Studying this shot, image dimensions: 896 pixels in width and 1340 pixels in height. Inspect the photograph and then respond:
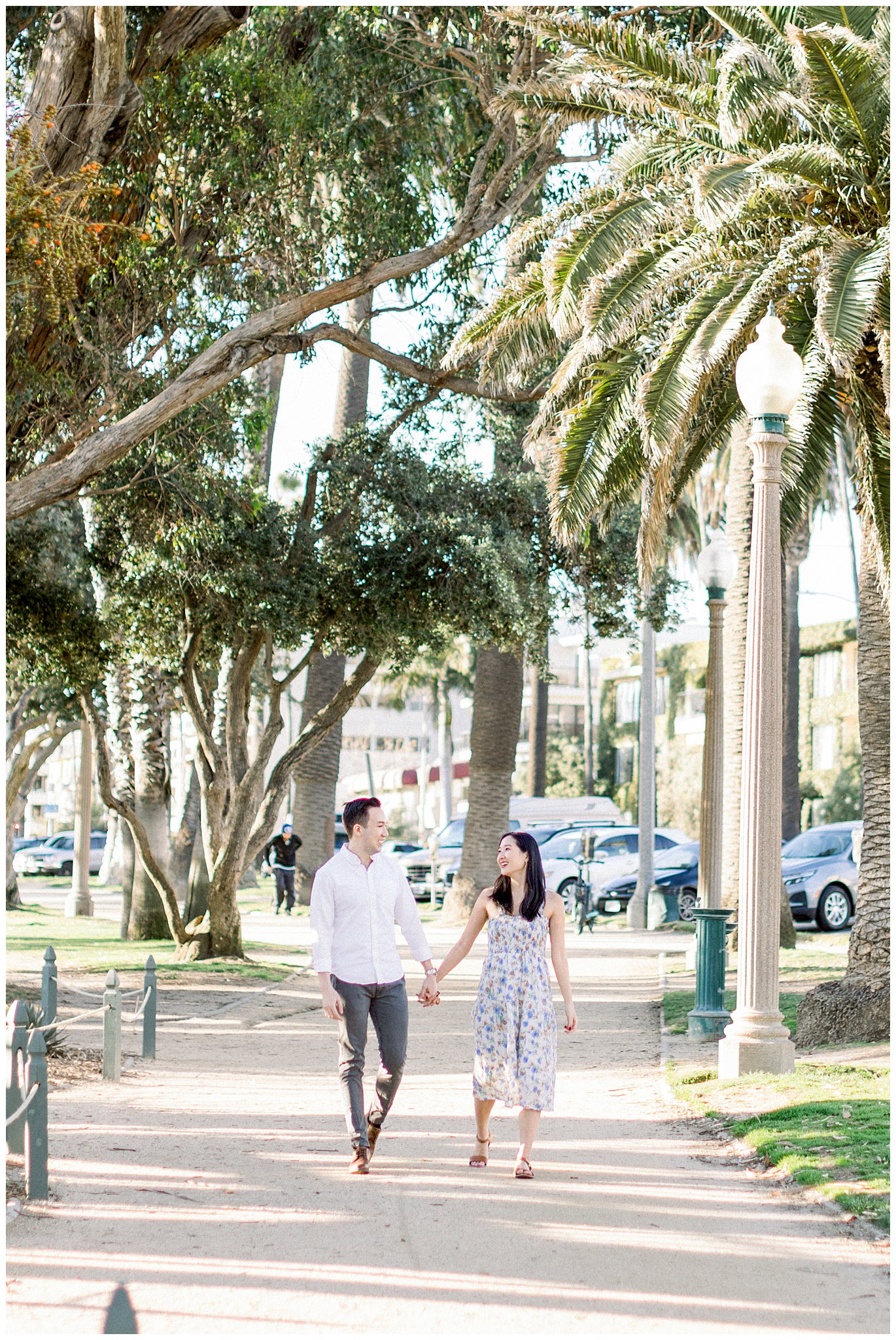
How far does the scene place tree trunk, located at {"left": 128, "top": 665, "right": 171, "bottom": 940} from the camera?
19594 millimetres

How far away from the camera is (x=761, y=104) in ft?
34.4

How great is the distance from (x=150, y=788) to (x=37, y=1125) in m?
14.7

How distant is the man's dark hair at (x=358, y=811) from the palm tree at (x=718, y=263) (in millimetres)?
4810

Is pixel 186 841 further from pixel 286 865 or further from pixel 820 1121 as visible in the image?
pixel 820 1121

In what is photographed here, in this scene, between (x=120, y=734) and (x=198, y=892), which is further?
(x=120, y=734)

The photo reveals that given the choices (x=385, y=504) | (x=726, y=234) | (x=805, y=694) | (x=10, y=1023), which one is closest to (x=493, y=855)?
(x=385, y=504)

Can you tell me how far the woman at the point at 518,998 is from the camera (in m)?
6.86

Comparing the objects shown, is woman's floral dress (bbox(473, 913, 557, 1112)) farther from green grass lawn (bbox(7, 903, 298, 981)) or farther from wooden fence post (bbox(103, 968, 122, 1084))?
green grass lawn (bbox(7, 903, 298, 981))

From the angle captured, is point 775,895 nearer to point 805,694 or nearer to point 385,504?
point 385,504

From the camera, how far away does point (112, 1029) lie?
9773mm

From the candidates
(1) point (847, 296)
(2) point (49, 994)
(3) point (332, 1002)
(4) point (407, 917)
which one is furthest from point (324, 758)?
(3) point (332, 1002)

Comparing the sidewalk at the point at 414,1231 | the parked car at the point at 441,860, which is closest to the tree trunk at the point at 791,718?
the parked car at the point at 441,860

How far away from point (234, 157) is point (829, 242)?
5282mm

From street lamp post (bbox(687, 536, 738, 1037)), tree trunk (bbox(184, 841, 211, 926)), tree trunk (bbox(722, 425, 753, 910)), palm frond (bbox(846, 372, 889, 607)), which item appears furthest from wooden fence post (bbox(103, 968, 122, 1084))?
tree trunk (bbox(722, 425, 753, 910))
